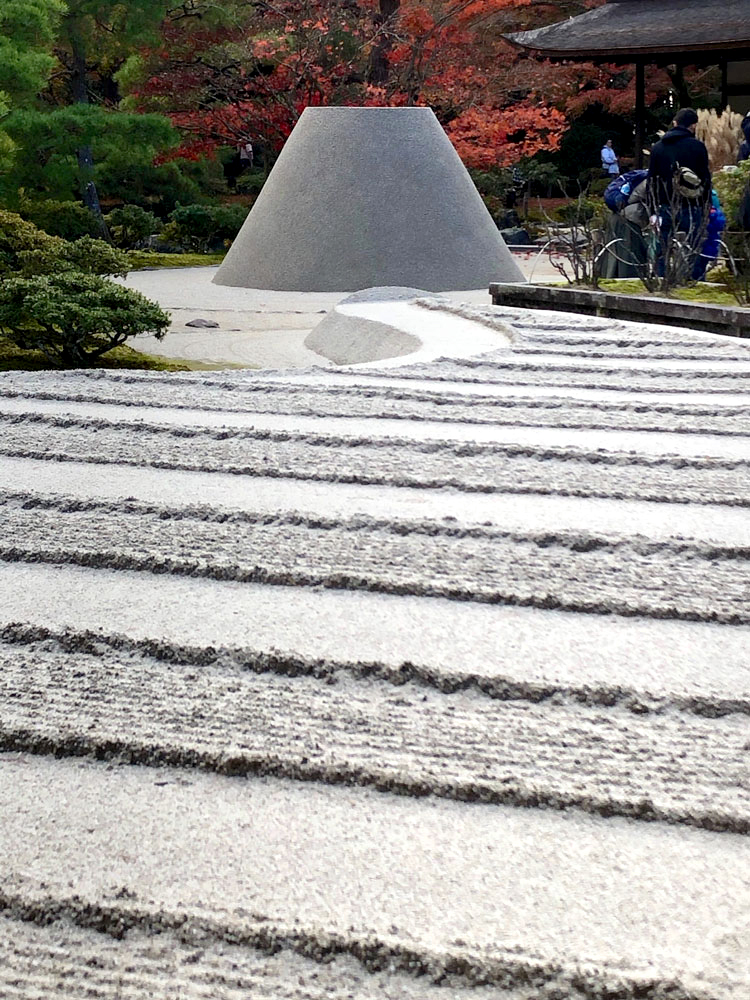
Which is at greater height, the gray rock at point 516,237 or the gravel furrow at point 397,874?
the gravel furrow at point 397,874

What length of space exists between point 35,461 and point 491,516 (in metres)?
1.21

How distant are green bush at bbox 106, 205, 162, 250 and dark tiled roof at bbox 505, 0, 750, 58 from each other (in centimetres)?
540

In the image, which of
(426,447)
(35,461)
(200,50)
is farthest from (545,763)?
(200,50)

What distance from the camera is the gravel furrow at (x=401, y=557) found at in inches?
78.1

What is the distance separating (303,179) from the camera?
1003 centimetres

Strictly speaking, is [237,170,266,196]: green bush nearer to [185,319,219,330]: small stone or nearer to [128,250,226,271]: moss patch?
[128,250,226,271]: moss patch

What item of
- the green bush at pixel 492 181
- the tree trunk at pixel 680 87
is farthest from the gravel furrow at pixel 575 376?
the green bush at pixel 492 181

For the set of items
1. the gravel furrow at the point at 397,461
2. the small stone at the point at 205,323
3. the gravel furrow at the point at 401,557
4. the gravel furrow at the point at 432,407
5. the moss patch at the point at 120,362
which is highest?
the gravel furrow at the point at 401,557

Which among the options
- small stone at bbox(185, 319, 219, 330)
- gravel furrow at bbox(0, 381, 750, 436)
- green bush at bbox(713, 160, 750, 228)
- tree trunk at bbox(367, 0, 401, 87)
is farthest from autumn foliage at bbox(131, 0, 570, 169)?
gravel furrow at bbox(0, 381, 750, 436)

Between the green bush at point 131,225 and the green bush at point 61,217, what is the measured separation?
29.6 inches

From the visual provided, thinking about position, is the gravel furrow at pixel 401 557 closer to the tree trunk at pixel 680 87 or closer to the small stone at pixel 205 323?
the small stone at pixel 205 323

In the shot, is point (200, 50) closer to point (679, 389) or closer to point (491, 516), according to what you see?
point (679, 389)

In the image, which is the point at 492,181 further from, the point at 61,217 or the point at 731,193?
the point at 731,193

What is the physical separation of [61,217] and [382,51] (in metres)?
5.26
